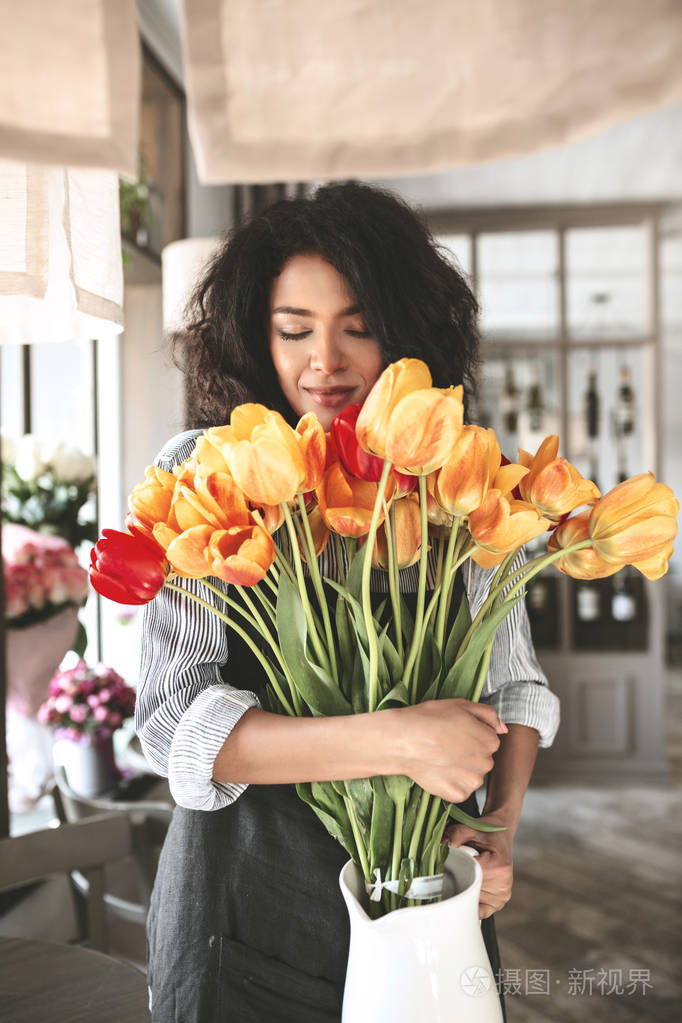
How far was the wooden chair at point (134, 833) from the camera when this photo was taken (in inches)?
61.3

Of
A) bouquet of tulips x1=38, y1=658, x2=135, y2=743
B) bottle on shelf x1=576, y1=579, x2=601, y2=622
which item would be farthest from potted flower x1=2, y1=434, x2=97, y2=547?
bottle on shelf x1=576, y1=579, x2=601, y2=622

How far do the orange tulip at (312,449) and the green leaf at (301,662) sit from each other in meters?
0.09

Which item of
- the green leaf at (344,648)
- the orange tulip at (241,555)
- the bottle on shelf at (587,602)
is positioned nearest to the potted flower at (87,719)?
the green leaf at (344,648)

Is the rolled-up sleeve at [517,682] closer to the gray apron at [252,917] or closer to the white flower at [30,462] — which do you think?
the gray apron at [252,917]

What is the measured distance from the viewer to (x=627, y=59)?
50 centimetres

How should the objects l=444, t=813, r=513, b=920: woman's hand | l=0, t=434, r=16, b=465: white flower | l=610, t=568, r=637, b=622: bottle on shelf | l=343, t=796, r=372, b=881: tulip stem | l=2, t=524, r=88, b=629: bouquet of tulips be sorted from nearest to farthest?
l=343, t=796, r=372, b=881: tulip stem, l=444, t=813, r=513, b=920: woman's hand, l=2, t=524, r=88, b=629: bouquet of tulips, l=0, t=434, r=16, b=465: white flower, l=610, t=568, r=637, b=622: bottle on shelf

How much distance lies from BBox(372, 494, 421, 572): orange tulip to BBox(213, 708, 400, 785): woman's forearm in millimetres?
107

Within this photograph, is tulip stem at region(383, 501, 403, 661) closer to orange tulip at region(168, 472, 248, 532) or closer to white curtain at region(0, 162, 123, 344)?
orange tulip at region(168, 472, 248, 532)

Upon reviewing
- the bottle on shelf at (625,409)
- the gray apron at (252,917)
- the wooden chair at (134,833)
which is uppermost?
the bottle on shelf at (625,409)

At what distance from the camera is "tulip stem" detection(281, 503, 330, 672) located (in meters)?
0.52

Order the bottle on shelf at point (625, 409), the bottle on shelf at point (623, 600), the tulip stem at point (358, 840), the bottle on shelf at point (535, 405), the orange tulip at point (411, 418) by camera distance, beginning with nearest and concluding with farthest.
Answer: the orange tulip at point (411, 418) < the tulip stem at point (358, 840) < the bottle on shelf at point (623, 600) < the bottle on shelf at point (625, 409) < the bottle on shelf at point (535, 405)

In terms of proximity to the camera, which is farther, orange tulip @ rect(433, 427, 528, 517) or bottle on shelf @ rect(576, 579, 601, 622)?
bottle on shelf @ rect(576, 579, 601, 622)

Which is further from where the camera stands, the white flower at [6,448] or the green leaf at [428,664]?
the white flower at [6,448]

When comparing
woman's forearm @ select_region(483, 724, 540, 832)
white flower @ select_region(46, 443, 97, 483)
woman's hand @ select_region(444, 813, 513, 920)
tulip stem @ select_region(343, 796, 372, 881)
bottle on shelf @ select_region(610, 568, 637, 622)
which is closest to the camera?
tulip stem @ select_region(343, 796, 372, 881)
